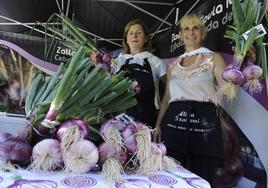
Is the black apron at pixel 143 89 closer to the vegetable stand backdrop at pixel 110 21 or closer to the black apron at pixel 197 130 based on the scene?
the black apron at pixel 197 130

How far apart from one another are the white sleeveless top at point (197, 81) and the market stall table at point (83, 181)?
0.96m

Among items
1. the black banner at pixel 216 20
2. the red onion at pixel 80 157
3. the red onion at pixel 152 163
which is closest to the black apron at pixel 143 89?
the black banner at pixel 216 20

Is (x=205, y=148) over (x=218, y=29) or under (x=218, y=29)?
under

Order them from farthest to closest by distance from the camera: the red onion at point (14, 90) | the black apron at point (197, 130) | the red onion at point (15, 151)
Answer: the red onion at point (14, 90), the black apron at point (197, 130), the red onion at point (15, 151)

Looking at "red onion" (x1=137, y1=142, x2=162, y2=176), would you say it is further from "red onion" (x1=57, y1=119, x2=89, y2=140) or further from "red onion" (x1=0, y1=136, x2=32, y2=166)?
"red onion" (x1=0, y1=136, x2=32, y2=166)

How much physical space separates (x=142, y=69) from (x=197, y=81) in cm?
45

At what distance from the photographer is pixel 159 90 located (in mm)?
2574

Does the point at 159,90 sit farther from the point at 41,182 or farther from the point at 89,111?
the point at 41,182

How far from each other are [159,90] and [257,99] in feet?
2.02

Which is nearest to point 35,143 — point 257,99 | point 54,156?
point 54,156

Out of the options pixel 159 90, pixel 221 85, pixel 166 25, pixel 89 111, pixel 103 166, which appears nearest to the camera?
pixel 103 166

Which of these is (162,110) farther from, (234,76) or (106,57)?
(234,76)

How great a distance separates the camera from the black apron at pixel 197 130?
6.98 ft

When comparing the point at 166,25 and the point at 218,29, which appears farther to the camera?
the point at 166,25
